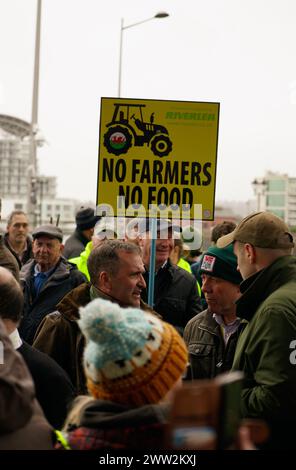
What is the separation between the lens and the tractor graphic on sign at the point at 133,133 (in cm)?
546

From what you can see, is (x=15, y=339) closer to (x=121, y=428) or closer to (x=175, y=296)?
(x=121, y=428)

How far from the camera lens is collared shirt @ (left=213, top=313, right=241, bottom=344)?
14.6 ft

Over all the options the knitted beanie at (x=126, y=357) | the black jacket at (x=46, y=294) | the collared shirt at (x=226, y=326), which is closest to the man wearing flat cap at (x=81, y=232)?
the black jacket at (x=46, y=294)

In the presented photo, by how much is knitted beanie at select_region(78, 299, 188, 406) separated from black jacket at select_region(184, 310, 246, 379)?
1.91 metres

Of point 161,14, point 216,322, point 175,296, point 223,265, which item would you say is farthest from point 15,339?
point 161,14

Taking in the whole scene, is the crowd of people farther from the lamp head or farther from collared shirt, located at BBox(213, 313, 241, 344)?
the lamp head

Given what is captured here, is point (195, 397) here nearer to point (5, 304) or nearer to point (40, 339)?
point (5, 304)

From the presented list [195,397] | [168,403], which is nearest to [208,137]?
[168,403]

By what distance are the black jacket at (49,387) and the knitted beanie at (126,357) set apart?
1.26 m

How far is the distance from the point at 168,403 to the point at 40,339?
2.22 m

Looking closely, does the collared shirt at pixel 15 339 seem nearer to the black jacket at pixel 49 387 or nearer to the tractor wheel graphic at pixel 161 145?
the black jacket at pixel 49 387

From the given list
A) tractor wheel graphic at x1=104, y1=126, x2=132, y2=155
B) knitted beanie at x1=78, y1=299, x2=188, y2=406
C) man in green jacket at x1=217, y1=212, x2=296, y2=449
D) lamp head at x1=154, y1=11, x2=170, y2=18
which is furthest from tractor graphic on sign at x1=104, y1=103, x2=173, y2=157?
lamp head at x1=154, y1=11, x2=170, y2=18

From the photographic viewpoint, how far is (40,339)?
14.4 feet

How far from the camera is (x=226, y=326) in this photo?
450 centimetres
